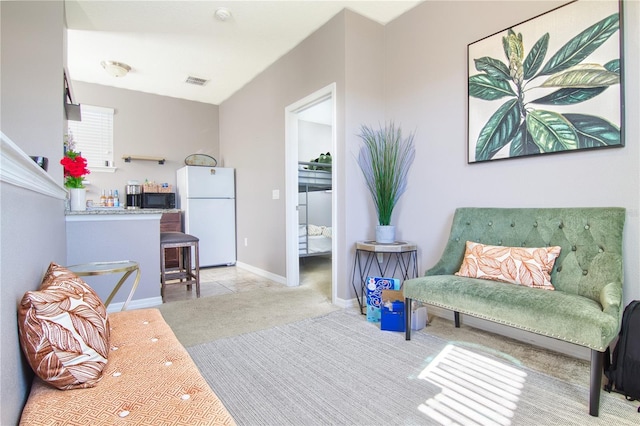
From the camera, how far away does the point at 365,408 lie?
149cm

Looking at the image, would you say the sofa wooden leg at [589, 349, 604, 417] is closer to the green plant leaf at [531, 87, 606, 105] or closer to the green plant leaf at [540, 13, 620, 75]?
the green plant leaf at [531, 87, 606, 105]

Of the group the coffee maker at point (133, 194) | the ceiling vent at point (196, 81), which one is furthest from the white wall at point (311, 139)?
the coffee maker at point (133, 194)

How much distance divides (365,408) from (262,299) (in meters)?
1.99

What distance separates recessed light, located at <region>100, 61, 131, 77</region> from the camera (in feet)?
13.3

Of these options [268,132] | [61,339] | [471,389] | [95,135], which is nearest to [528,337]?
[471,389]

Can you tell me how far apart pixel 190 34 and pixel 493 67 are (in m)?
3.01

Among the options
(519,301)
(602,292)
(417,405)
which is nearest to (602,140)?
(602,292)

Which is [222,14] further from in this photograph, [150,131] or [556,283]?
[556,283]

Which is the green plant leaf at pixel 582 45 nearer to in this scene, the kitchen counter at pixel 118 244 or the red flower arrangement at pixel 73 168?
the kitchen counter at pixel 118 244

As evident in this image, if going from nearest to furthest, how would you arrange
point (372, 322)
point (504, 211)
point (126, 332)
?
point (126, 332) < point (504, 211) < point (372, 322)

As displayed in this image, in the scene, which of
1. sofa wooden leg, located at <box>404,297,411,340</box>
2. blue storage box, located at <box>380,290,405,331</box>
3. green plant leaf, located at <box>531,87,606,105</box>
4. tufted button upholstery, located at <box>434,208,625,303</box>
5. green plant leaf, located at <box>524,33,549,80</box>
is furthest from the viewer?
blue storage box, located at <box>380,290,405,331</box>

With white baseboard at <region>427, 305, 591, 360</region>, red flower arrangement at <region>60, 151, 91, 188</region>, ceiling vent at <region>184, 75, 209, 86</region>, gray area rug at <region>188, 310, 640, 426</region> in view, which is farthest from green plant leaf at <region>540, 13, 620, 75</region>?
ceiling vent at <region>184, 75, 209, 86</region>

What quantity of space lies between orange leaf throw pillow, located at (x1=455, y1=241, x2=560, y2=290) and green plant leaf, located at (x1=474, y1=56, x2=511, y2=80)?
4.09 feet

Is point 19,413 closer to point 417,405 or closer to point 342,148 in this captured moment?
point 417,405
